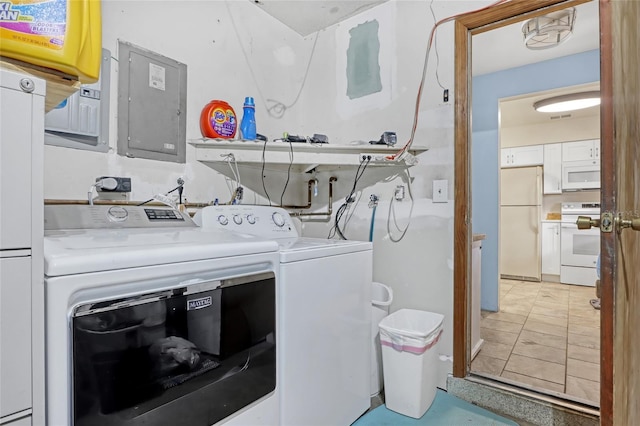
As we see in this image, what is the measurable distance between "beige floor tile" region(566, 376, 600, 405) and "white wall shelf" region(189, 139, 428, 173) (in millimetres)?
1576

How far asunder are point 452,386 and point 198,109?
2228 millimetres

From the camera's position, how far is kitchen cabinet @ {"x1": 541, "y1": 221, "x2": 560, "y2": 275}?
15.7ft

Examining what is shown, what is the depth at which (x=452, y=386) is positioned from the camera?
188cm

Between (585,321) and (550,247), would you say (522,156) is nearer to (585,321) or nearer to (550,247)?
(550,247)

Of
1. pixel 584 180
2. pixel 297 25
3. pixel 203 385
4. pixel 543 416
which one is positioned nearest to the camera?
pixel 203 385

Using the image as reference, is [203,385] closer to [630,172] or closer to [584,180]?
[630,172]

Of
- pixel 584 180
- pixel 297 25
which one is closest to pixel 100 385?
pixel 297 25

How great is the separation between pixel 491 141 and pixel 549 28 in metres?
1.21

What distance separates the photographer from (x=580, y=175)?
15.5 feet

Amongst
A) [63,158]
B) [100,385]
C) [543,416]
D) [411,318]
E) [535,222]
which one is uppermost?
[63,158]

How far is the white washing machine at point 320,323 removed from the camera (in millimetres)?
1273

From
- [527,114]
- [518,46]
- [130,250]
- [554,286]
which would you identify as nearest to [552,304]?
[554,286]

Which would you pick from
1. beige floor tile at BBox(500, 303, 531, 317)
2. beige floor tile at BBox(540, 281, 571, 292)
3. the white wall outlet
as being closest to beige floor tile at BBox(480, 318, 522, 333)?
beige floor tile at BBox(500, 303, 531, 317)

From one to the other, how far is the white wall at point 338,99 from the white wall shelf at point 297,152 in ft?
0.28
